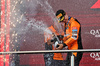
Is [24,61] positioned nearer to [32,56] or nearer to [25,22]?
[32,56]

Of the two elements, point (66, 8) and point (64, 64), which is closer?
point (64, 64)

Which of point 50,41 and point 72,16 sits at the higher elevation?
point 72,16

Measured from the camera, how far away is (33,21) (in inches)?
68.2

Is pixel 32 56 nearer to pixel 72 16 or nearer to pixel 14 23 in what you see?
pixel 14 23

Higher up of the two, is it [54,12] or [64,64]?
[54,12]

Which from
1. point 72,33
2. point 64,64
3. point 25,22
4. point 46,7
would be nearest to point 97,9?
point 72,33

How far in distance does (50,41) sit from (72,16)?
40cm

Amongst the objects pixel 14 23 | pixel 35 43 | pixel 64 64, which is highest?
pixel 14 23

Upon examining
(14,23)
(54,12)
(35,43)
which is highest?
(54,12)

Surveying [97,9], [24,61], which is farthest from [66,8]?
[24,61]

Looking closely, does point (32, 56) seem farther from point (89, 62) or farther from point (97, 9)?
point (97, 9)

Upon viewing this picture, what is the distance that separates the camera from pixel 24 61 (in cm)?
171

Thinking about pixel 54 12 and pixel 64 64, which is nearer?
pixel 64 64

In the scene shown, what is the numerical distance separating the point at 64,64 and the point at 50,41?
1.05ft
